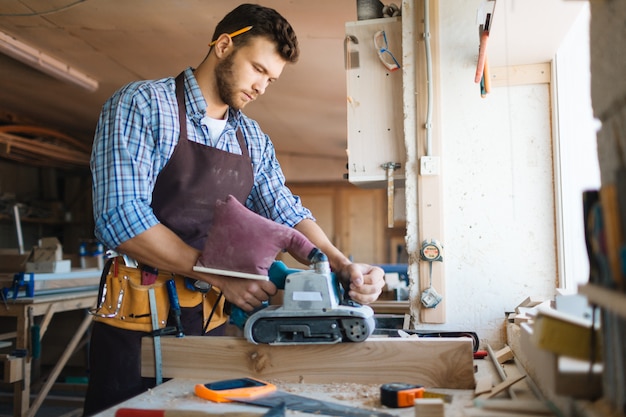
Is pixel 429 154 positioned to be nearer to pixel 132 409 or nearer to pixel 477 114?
pixel 477 114

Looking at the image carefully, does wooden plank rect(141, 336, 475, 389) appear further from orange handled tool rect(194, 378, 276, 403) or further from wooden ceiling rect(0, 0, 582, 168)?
wooden ceiling rect(0, 0, 582, 168)

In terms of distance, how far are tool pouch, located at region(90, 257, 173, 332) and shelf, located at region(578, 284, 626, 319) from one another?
3.76 feet

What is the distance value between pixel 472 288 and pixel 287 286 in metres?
0.91

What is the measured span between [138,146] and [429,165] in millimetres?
1013

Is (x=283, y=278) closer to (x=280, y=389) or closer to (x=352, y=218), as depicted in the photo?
(x=280, y=389)

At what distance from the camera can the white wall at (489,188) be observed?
1941mm

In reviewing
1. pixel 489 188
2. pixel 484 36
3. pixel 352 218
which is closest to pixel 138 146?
pixel 484 36

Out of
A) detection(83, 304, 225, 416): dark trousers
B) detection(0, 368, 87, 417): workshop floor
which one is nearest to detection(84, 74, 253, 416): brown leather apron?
detection(83, 304, 225, 416): dark trousers

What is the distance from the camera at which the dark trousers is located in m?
1.51

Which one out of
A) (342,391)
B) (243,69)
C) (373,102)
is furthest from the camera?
(373,102)

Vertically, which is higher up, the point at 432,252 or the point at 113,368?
the point at 432,252

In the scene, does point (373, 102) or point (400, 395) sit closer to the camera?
point (400, 395)

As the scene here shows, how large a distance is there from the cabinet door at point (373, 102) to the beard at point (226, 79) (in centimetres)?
55

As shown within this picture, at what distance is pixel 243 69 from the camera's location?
5.87ft
